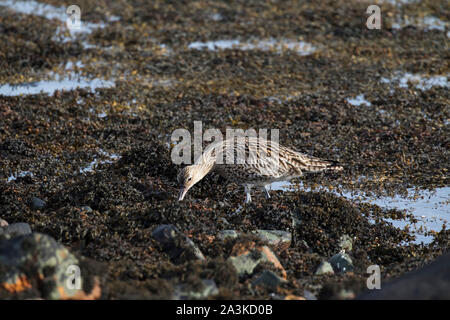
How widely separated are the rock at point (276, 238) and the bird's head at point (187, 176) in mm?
1629

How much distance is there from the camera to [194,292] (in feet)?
23.6

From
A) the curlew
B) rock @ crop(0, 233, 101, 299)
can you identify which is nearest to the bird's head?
the curlew

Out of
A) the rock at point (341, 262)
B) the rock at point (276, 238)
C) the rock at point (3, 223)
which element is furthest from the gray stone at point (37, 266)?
the rock at point (341, 262)

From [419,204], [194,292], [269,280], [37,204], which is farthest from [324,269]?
[37,204]

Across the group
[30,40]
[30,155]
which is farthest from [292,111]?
[30,40]

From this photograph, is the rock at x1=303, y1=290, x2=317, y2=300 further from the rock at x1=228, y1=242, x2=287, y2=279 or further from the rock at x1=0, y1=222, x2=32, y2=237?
the rock at x1=0, y1=222, x2=32, y2=237

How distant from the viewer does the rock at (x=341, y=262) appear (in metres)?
8.97

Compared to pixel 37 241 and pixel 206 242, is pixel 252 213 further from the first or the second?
pixel 37 241

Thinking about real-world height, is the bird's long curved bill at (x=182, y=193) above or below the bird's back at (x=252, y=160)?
below

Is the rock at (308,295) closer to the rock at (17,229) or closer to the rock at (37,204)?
the rock at (17,229)

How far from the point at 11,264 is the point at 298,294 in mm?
3826

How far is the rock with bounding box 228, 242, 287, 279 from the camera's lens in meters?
8.36

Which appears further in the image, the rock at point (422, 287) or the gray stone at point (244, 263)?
the gray stone at point (244, 263)

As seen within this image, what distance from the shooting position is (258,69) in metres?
20.1
